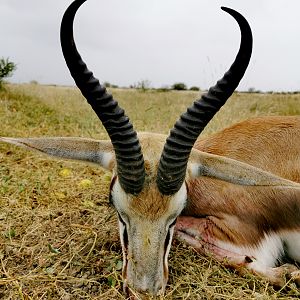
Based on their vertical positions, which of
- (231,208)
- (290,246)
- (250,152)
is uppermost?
(250,152)

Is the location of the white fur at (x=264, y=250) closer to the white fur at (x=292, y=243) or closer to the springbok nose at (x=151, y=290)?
the white fur at (x=292, y=243)

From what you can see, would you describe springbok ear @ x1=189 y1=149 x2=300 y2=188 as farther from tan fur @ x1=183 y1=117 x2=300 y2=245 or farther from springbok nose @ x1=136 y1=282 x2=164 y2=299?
springbok nose @ x1=136 y1=282 x2=164 y2=299

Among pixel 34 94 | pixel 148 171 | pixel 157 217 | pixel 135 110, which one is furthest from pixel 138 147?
pixel 34 94

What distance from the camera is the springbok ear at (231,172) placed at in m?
4.05

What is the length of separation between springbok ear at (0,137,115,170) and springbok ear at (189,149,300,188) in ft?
2.34

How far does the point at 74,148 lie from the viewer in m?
4.23

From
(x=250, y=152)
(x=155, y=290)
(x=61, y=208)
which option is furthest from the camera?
(x=61, y=208)

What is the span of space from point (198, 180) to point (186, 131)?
45.0 inches

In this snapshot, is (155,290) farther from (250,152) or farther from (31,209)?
(31,209)

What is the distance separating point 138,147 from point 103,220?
5.65 ft

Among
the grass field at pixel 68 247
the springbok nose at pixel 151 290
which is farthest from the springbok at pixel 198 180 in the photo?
the grass field at pixel 68 247

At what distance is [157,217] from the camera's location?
373 centimetres

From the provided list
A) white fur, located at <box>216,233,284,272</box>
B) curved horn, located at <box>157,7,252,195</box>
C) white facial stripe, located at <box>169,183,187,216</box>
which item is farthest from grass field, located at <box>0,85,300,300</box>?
curved horn, located at <box>157,7,252,195</box>

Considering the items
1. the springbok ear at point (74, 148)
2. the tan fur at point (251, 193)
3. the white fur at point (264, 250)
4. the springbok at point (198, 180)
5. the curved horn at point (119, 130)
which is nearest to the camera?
the curved horn at point (119, 130)
